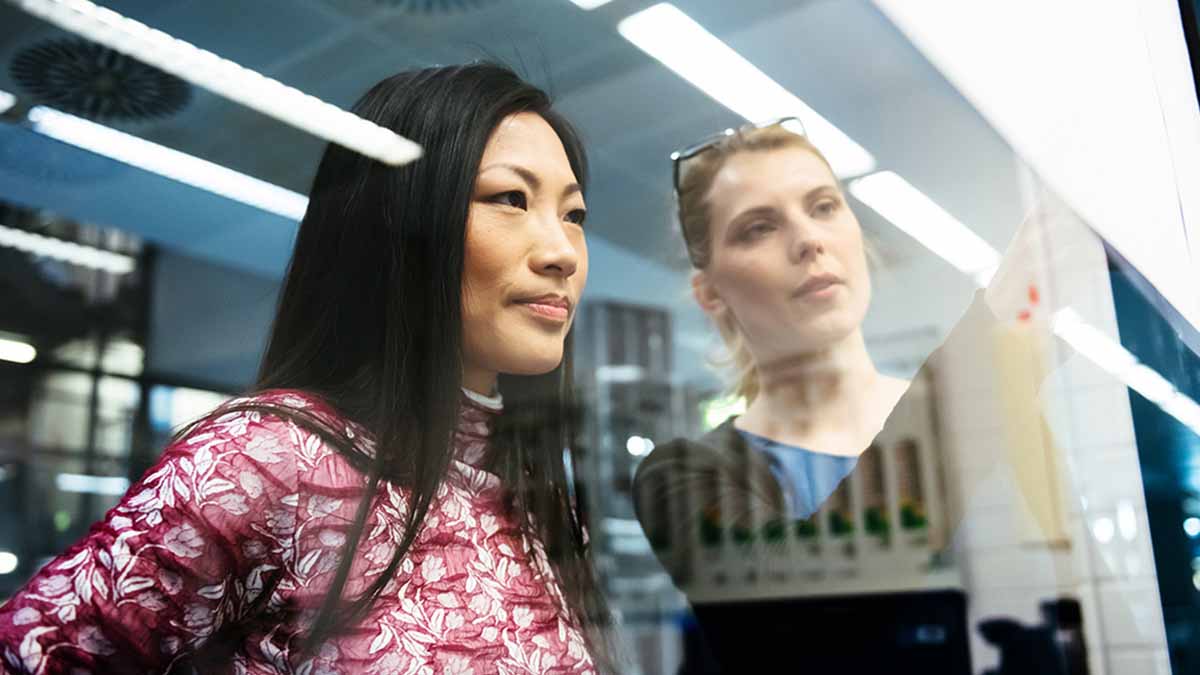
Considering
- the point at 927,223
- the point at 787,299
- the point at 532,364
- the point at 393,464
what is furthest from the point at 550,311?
the point at 927,223

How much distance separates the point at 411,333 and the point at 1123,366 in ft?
2.58

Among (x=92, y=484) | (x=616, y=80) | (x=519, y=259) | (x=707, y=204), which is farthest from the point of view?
(x=707, y=204)

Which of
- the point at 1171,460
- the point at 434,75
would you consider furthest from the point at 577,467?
the point at 1171,460

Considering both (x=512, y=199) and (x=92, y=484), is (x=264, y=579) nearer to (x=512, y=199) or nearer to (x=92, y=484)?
(x=92, y=484)

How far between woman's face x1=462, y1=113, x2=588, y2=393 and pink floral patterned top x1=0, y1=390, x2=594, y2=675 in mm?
111

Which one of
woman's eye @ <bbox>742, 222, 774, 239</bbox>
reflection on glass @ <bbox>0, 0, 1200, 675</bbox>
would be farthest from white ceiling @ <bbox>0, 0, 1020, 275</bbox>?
woman's eye @ <bbox>742, 222, 774, 239</bbox>

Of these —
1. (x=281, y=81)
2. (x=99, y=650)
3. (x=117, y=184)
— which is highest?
(x=281, y=81)

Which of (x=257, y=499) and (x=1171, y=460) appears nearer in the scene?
(x=257, y=499)

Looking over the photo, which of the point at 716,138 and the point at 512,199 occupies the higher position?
the point at 716,138

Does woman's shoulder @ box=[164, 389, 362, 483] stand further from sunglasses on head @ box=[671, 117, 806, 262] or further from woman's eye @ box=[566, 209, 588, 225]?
sunglasses on head @ box=[671, 117, 806, 262]

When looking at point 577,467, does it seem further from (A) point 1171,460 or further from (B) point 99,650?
Result: (A) point 1171,460

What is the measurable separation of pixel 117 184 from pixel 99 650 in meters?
0.29

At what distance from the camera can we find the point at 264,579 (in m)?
0.64

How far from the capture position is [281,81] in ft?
2.36
